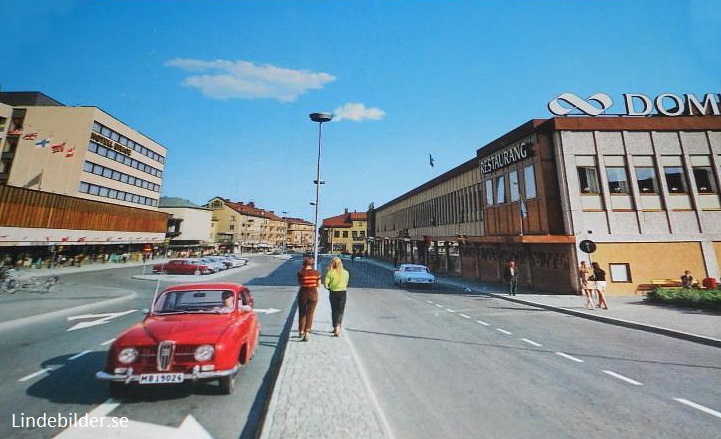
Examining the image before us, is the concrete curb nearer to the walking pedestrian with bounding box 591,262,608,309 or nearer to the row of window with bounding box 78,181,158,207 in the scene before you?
the walking pedestrian with bounding box 591,262,608,309

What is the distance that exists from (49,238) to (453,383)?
129 feet

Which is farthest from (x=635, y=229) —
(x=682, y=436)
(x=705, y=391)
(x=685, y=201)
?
(x=682, y=436)

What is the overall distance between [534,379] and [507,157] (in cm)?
1809

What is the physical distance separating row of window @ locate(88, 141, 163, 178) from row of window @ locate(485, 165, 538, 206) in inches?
1724

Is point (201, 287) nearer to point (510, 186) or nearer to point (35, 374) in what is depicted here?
point (35, 374)

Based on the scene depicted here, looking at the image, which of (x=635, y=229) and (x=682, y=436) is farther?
(x=635, y=229)

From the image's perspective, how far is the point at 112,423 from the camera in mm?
3795

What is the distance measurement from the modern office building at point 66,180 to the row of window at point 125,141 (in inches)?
5.0

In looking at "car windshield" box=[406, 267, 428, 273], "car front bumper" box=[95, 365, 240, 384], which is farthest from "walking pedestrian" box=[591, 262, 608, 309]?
"car front bumper" box=[95, 365, 240, 384]

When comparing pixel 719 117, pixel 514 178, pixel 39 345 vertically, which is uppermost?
pixel 719 117

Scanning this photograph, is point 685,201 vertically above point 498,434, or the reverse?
point 685,201

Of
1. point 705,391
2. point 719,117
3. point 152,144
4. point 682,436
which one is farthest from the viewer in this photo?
point 152,144

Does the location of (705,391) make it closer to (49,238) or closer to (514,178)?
(514,178)

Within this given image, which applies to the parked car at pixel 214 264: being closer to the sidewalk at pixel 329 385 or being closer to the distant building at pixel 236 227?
the sidewalk at pixel 329 385
